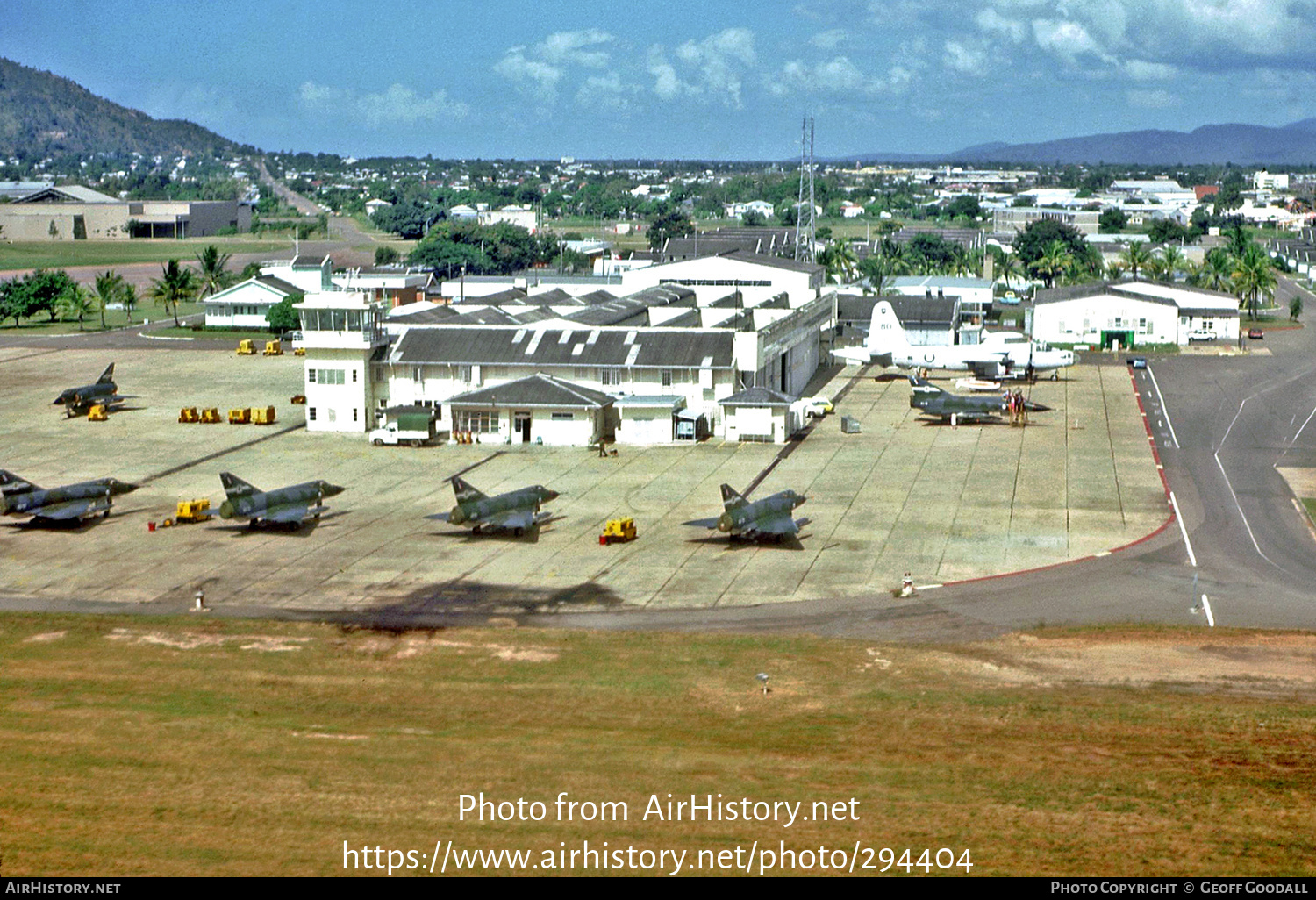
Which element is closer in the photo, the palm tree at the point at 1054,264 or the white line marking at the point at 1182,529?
the white line marking at the point at 1182,529

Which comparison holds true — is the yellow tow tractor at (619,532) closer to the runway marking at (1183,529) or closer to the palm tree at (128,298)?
the runway marking at (1183,529)

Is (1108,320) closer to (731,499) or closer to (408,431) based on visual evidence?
(408,431)

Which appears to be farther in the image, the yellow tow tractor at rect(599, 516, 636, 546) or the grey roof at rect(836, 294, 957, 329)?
the grey roof at rect(836, 294, 957, 329)

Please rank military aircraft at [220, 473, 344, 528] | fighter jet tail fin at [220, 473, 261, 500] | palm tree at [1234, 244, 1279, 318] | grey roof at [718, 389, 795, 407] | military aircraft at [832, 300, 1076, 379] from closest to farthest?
fighter jet tail fin at [220, 473, 261, 500]
military aircraft at [220, 473, 344, 528]
grey roof at [718, 389, 795, 407]
military aircraft at [832, 300, 1076, 379]
palm tree at [1234, 244, 1279, 318]

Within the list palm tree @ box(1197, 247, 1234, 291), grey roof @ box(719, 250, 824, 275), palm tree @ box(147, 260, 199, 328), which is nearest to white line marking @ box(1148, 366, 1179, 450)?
grey roof @ box(719, 250, 824, 275)

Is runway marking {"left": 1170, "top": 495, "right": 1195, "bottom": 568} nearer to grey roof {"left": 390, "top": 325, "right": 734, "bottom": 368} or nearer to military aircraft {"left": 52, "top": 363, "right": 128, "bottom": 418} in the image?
grey roof {"left": 390, "top": 325, "right": 734, "bottom": 368}

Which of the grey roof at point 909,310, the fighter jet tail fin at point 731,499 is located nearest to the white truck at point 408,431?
the fighter jet tail fin at point 731,499
